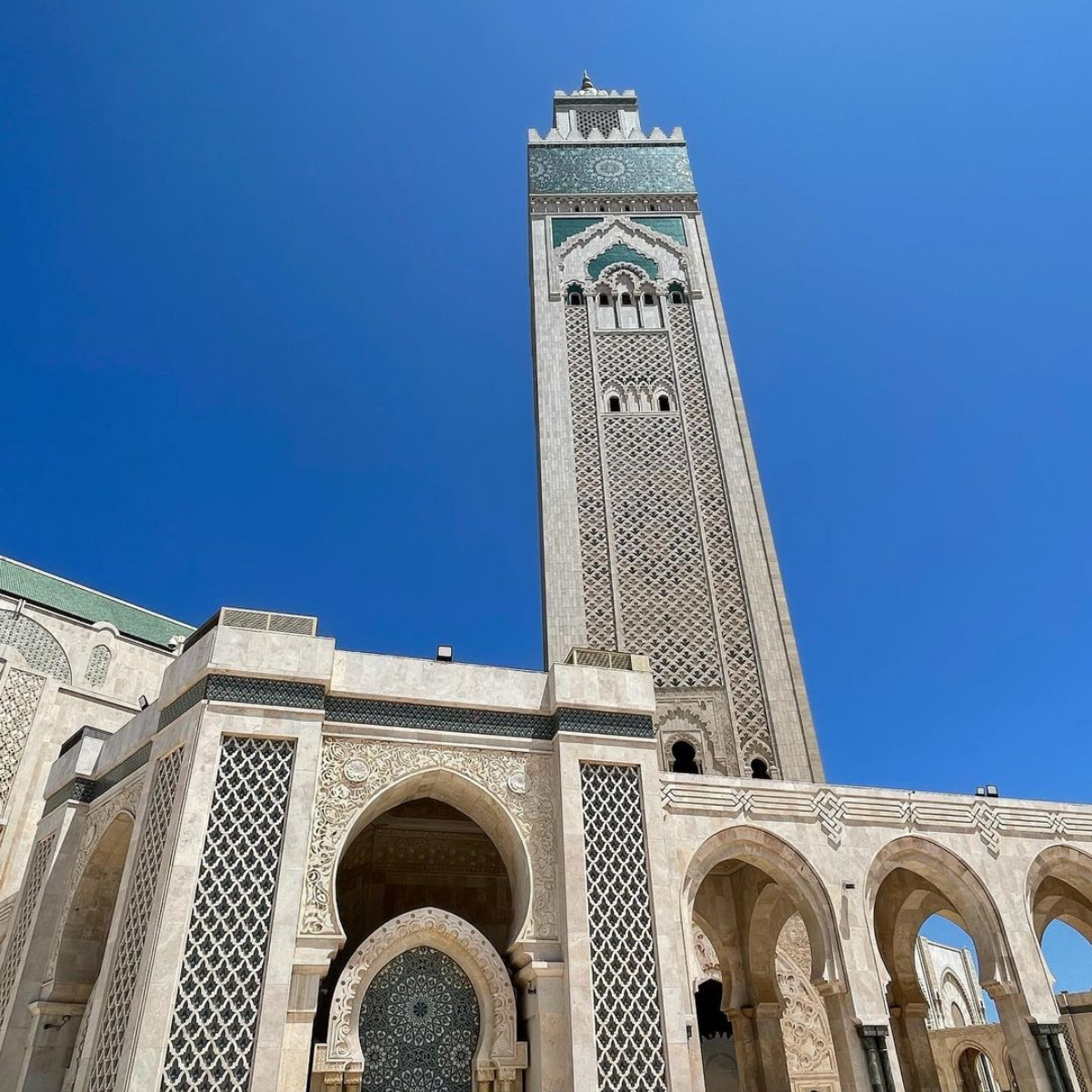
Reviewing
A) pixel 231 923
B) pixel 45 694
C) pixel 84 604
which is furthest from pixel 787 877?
pixel 84 604

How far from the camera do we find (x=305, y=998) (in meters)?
5.30

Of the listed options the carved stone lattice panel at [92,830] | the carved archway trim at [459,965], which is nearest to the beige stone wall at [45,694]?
the carved stone lattice panel at [92,830]

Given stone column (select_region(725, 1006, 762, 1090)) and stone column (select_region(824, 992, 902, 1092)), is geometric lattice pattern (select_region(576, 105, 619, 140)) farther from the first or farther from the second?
stone column (select_region(824, 992, 902, 1092))

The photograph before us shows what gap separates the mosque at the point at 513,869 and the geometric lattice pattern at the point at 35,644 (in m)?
0.04

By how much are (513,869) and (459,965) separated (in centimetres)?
75

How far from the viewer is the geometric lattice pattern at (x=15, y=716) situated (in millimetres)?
9555

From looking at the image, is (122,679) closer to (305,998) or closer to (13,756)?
(13,756)

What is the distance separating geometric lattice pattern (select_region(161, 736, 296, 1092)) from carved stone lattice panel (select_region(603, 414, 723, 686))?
486cm

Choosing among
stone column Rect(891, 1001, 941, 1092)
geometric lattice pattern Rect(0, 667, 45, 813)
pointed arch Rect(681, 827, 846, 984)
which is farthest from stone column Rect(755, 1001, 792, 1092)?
geometric lattice pattern Rect(0, 667, 45, 813)

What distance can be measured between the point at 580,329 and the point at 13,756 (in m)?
9.08

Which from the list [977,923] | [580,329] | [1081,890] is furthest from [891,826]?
[580,329]

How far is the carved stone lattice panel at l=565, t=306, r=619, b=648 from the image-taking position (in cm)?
990

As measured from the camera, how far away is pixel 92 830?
7020mm

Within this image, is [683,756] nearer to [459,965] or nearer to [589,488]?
[589,488]
